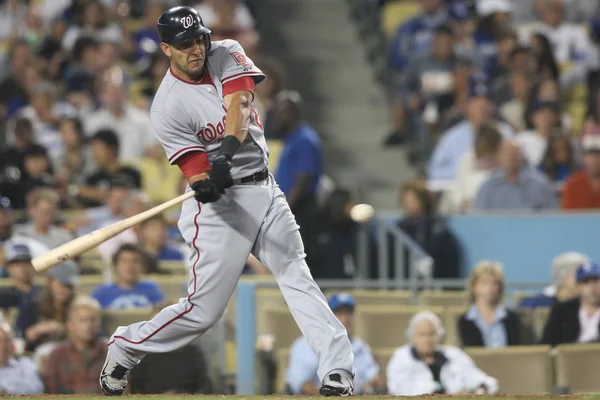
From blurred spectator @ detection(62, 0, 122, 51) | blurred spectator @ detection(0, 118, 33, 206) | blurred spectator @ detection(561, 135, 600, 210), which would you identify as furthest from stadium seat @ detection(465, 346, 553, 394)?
blurred spectator @ detection(62, 0, 122, 51)

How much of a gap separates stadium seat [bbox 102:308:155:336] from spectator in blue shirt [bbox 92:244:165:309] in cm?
34

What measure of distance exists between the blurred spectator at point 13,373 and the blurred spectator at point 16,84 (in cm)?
460

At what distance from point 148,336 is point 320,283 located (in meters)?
3.30

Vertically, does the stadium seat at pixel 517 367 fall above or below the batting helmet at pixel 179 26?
below

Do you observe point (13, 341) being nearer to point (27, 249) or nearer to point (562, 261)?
point (27, 249)

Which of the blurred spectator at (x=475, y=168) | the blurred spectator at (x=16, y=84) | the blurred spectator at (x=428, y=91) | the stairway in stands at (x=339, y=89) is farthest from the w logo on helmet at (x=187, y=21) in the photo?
the blurred spectator at (x=16, y=84)

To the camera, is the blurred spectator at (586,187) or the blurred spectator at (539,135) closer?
the blurred spectator at (586,187)

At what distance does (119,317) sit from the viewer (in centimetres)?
827

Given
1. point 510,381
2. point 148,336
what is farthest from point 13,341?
point 510,381

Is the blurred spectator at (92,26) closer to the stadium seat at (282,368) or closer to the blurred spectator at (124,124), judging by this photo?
the blurred spectator at (124,124)

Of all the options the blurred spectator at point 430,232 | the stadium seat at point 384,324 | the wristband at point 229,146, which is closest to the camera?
the wristband at point 229,146

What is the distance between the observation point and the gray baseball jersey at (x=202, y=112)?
217 inches

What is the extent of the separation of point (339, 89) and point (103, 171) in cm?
347

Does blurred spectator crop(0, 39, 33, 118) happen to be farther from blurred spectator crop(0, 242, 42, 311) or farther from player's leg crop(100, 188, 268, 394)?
player's leg crop(100, 188, 268, 394)
